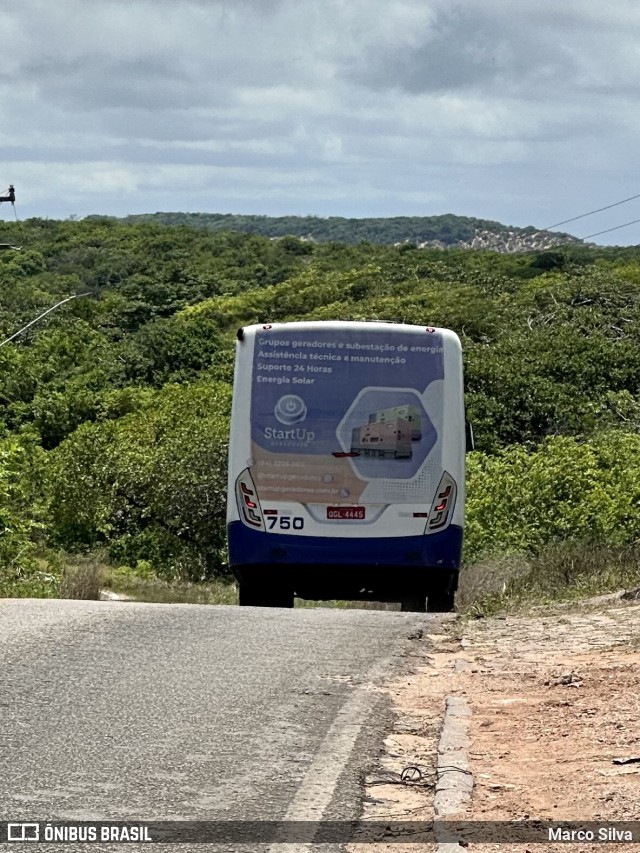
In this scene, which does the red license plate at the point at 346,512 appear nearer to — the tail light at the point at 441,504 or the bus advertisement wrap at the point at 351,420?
the bus advertisement wrap at the point at 351,420

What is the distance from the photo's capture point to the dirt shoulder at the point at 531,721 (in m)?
6.29

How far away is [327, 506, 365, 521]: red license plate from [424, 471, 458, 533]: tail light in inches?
28.1

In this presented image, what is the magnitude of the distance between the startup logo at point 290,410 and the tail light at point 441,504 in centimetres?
162

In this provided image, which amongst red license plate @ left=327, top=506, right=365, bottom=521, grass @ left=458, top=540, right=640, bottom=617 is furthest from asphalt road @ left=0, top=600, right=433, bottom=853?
grass @ left=458, top=540, right=640, bottom=617

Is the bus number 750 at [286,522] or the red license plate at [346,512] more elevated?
the red license plate at [346,512]

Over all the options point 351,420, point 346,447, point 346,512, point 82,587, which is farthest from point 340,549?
point 82,587

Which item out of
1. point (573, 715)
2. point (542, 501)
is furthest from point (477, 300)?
point (573, 715)

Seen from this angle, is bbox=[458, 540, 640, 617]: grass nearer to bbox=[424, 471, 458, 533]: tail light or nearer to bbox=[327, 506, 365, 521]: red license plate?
bbox=[424, 471, 458, 533]: tail light

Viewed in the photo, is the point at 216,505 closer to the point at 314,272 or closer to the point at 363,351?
the point at 363,351

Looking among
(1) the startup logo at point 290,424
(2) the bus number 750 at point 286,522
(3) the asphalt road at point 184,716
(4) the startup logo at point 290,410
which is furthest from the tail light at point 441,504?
(3) the asphalt road at point 184,716

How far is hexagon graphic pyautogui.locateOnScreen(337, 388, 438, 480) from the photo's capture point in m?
14.7

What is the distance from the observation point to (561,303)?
253 ft

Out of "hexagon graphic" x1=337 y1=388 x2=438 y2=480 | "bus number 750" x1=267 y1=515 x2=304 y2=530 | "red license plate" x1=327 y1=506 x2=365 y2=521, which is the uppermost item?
"hexagon graphic" x1=337 y1=388 x2=438 y2=480

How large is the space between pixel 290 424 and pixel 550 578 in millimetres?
4439
